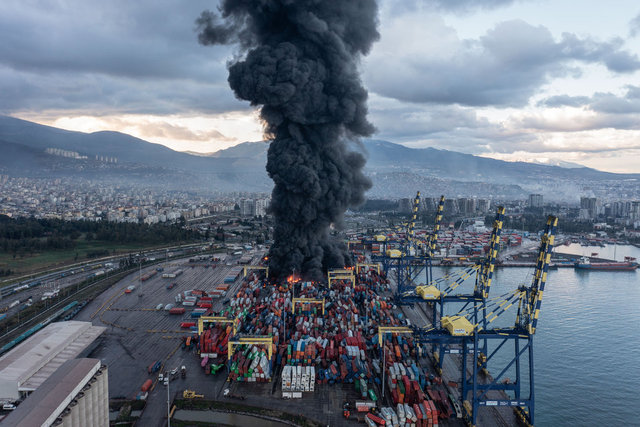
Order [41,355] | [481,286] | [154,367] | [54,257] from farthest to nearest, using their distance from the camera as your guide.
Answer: [54,257]
[481,286]
[154,367]
[41,355]

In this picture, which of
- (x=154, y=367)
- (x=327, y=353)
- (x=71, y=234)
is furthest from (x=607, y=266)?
(x=71, y=234)

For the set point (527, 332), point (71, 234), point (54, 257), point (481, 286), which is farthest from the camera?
point (71, 234)

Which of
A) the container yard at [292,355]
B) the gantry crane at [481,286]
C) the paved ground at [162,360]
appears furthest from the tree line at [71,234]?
the gantry crane at [481,286]

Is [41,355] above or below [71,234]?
below

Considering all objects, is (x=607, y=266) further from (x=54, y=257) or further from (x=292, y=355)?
(x=54, y=257)

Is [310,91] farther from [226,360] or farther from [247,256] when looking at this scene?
[247,256]

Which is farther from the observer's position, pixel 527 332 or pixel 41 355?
pixel 41 355

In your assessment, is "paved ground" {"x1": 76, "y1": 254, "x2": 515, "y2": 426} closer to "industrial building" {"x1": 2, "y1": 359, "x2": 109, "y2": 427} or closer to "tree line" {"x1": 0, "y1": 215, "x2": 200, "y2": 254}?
"industrial building" {"x1": 2, "y1": 359, "x2": 109, "y2": 427}

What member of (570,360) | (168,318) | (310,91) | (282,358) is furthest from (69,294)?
(570,360)
